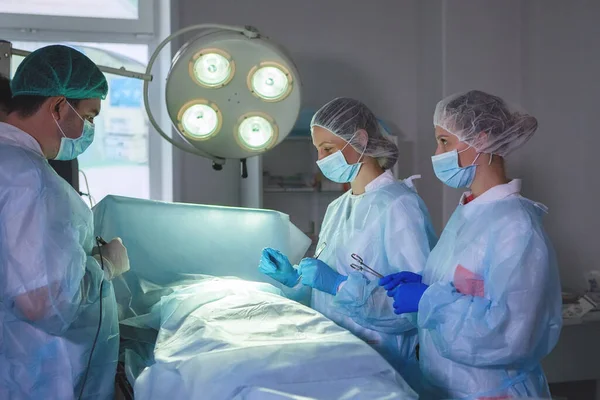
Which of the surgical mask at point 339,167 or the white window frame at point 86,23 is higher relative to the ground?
the white window frame at point 86,23

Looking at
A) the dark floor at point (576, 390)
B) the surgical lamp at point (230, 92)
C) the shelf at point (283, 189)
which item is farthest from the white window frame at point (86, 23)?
the dark floor at point (576, 390)

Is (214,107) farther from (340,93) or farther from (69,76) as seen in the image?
(340,93)

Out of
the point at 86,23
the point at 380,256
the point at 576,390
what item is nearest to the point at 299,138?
the point at 86,23

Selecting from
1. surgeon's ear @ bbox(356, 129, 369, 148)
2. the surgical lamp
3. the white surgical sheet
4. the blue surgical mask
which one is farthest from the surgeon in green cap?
the blue surgical mask

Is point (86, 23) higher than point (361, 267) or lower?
higher

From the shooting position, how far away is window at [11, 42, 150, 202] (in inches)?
129

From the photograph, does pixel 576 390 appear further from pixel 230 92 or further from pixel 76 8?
pixel 76 8

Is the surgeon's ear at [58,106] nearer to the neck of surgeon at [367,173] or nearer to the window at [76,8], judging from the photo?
the neck of surgeon at [367,173]

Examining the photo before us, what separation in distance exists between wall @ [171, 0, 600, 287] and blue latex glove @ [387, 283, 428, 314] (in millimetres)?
1734

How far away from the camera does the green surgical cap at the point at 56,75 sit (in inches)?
59.0

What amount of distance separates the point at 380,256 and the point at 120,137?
191 cm

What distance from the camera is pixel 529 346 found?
146 centimetres

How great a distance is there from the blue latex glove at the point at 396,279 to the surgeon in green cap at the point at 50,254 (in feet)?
2.30

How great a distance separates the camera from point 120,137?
3328 mm
